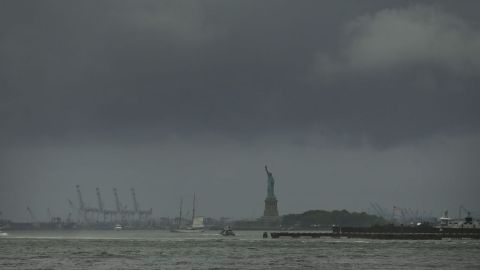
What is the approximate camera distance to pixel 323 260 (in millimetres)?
108250

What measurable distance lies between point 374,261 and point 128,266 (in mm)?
28650

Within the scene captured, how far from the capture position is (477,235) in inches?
7431

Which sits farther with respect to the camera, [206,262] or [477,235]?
[477,235]

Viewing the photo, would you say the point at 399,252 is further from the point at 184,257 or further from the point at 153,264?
the point at 153,264

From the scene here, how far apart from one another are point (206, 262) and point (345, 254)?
2546cm

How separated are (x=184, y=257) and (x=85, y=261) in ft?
52.9

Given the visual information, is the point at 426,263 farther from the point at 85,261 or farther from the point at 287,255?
the point at 85,261

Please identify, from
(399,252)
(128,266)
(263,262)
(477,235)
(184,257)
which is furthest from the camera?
(477,235)

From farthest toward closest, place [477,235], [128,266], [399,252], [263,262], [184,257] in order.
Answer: [477,235] → [399,252] → [184,257] → [263,262] → [128,266]

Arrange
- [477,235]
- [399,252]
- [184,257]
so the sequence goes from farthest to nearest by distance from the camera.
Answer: [477,235], [399,252], [184,257]

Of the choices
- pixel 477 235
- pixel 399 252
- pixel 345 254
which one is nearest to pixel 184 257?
pixel 345 254

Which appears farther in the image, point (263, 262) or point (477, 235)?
point (477, 235)

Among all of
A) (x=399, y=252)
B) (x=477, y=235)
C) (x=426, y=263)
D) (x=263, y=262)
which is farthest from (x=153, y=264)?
(x=477, y=235)

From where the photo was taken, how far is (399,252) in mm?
127375
